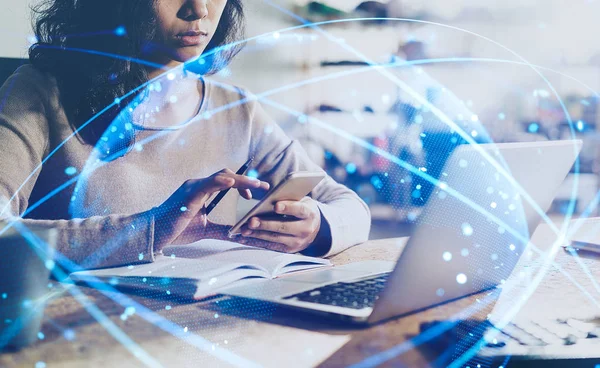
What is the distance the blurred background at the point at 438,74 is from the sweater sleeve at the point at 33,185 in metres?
0.93

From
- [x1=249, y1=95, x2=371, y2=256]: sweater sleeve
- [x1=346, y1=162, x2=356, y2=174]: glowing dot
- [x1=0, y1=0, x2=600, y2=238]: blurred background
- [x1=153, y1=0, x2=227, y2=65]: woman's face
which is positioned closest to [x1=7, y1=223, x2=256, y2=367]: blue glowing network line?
[x1=249, y1=95, x2=371, y2=256]: sweater sleeve

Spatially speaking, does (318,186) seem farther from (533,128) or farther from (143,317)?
(533,128)

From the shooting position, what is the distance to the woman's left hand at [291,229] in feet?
2.91

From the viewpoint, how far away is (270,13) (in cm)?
155

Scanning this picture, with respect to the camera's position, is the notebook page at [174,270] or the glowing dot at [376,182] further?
the glowing dot at [376,182]

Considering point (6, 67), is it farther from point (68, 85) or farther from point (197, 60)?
point (197, 60)

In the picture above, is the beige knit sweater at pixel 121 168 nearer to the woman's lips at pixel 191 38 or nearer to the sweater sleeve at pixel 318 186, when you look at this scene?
the sweater sleeve at pixel 318 186

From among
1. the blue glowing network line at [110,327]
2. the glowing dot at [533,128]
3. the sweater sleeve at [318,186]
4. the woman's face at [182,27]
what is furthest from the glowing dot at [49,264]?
the glowing dot at [533,128]

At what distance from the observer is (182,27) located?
118 centimetres

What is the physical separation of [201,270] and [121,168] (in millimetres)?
574

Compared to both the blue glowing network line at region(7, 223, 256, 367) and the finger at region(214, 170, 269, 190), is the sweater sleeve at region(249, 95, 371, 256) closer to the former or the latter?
the finger at region(214, 170, 269, 190)

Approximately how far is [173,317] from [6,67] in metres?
0.67

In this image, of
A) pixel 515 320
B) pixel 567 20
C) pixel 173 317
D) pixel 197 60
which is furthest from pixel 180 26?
pixel 567 20

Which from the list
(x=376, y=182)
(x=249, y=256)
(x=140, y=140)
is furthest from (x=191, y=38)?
(x=376, y=182)
